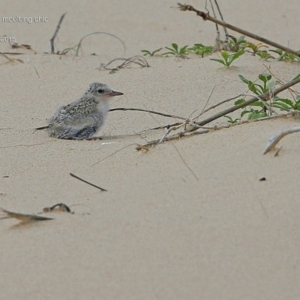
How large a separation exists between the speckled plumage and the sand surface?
118mm

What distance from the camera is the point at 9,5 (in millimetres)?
10367

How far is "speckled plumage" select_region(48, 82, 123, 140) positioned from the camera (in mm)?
5965

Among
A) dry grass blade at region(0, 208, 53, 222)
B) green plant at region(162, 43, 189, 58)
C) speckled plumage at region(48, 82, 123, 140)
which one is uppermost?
green plant at region(162, 43, 189, 58)

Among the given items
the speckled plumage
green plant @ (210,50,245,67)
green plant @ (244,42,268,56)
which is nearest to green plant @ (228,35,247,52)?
green plant @ (244,42,268,56)

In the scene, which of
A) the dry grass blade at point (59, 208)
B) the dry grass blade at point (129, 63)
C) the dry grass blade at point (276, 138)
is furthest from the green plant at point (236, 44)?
the dry grass blade at point (59, 208)

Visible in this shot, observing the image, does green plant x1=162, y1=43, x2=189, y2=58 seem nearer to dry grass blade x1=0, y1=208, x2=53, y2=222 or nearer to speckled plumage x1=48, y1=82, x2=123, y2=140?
speckled plumage x1=48, y1=82, x2=123, y2=140

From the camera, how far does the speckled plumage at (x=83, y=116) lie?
596 centimetres

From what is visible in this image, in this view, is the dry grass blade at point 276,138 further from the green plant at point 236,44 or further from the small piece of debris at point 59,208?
the green plant at point 236,44

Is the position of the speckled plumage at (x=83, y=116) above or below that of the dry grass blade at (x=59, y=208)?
above

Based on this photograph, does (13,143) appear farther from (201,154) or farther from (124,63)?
(124,63)

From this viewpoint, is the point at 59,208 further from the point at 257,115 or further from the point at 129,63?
the point at 129,63

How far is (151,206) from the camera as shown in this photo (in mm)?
4180

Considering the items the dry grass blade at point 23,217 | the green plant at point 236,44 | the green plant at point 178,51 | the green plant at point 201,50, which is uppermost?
the green plant at point 236,44

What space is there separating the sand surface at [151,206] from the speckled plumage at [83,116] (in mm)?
118
